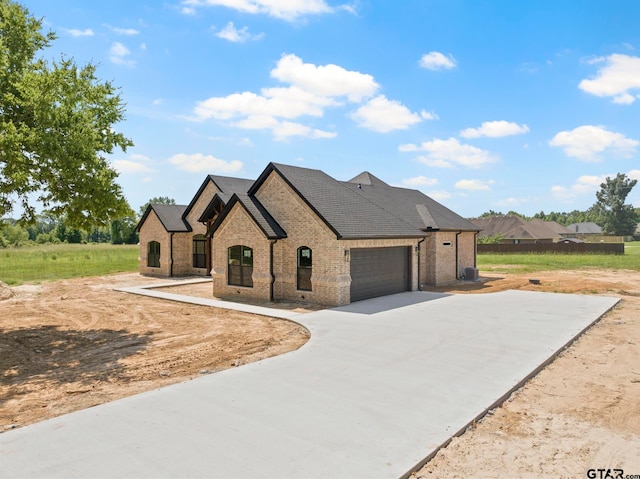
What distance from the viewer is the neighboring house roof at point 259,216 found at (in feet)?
58.9

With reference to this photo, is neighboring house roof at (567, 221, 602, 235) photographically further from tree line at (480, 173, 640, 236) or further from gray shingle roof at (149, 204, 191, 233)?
gray shingle roof at (149, 204, 191, 233)

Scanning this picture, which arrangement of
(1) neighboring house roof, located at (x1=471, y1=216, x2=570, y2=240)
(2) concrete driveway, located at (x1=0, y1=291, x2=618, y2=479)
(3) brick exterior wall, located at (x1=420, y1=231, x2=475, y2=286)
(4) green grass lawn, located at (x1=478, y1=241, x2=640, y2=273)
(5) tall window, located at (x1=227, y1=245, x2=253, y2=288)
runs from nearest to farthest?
(2) concrete driveway, located at (x1=0, y1=291, x2=618, y2=479) → (5) tall window, located at (x1=227, y1=245, x2=253, y2=288) → (3) brick exterior wall, located at (x1=420, y1=231, x2=475, y2=286) → (4) green grass lawn, located at (x1=478, y1=241, x2=640, y2=273) → (1) neighboring house roof, located at (x1=471, y1=216, x2=570, y2=240)

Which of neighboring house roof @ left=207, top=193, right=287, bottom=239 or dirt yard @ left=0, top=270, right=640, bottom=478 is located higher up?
neighboring house roof @ left=207, top=193, right=287, bottom=239

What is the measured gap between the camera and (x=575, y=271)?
33062 mm

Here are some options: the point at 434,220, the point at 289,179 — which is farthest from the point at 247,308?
the point at 434,220

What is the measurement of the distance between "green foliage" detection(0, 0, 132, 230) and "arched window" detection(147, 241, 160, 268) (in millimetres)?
18681

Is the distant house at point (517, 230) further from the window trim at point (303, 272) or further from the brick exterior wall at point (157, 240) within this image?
the window trim at point (303, 272)

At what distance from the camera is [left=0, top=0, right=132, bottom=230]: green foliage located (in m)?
10.4

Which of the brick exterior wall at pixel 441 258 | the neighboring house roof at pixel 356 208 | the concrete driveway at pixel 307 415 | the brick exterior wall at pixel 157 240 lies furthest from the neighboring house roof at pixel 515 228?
the concrete driveway at pixel 307 415

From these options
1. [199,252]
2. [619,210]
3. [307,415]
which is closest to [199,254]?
[199,252]

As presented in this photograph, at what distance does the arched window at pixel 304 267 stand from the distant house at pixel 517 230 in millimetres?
52101

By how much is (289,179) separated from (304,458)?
1428 centimetres

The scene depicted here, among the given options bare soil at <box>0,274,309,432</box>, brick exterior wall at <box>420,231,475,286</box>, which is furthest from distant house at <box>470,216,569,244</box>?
bare soil at <box>0,274,309,432</box>

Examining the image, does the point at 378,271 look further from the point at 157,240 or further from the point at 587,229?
the point at 587,229
